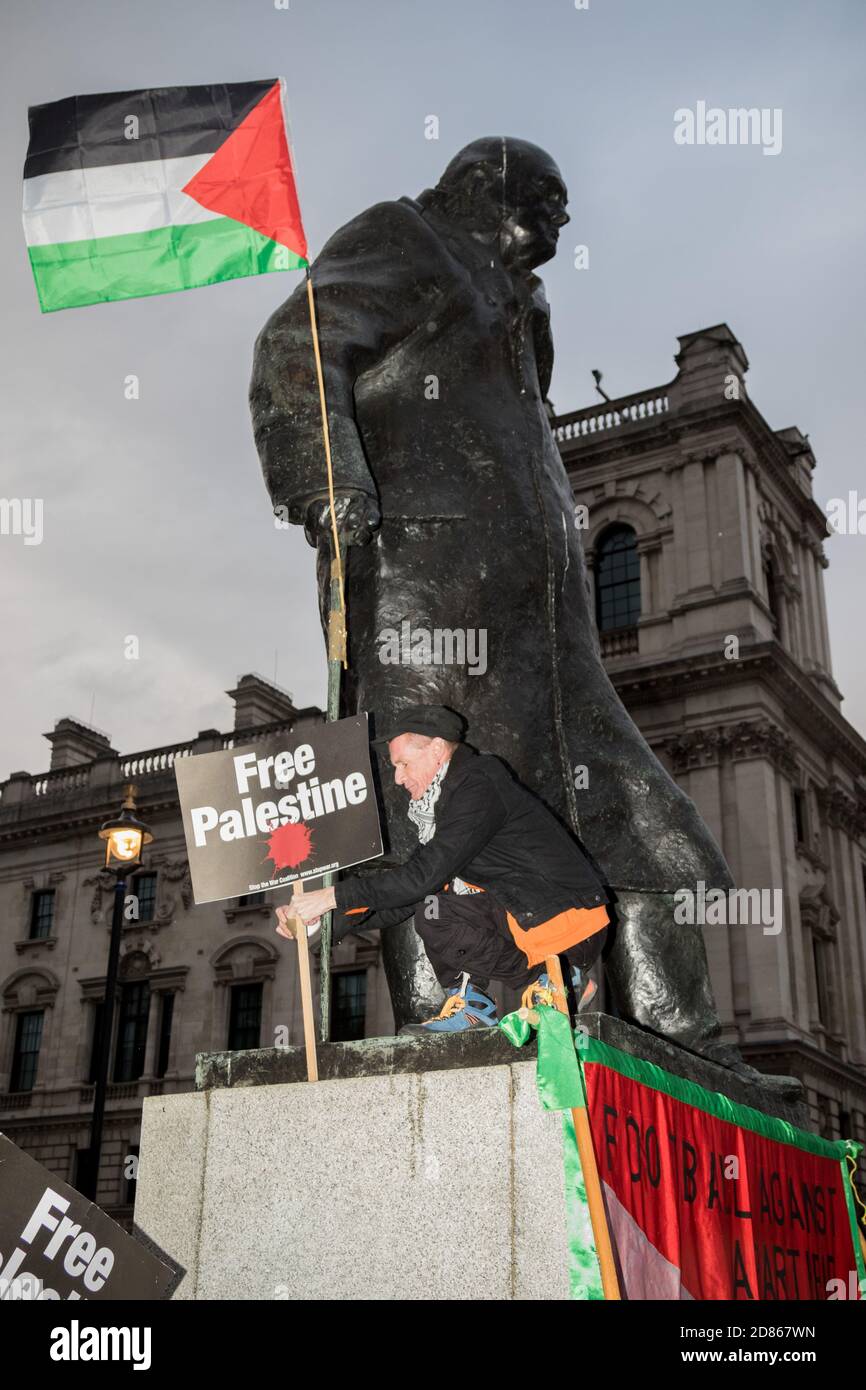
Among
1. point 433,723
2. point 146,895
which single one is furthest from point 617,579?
point 433,723

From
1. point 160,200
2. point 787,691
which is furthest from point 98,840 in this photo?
point 160,200

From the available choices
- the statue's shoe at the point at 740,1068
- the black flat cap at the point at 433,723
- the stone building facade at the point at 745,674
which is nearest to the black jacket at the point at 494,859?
the black flat cap at the point at 433,723

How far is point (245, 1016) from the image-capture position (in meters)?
37.0

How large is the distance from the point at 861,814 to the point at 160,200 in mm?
34417

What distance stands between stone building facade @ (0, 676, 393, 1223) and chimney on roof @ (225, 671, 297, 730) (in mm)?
44

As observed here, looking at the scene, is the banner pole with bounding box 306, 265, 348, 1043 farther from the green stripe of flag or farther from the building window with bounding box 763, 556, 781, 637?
the building window with bounding box 763, 556, 781, 637

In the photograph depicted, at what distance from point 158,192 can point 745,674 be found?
27958mm

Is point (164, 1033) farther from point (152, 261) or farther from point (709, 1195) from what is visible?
point (709, 1195)

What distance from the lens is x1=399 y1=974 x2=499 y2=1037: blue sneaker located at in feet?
12.2

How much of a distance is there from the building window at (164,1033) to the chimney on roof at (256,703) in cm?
819

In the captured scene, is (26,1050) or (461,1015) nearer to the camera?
(461,1015)

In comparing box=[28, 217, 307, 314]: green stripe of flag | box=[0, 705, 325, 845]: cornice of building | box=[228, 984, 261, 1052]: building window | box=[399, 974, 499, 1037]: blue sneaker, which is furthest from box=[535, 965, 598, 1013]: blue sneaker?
box=[0, 705, 325, 845]: cornice of building

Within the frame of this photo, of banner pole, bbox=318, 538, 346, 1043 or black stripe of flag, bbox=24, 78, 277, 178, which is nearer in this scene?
banner pole, bbox=318, 538, 346, 1043
